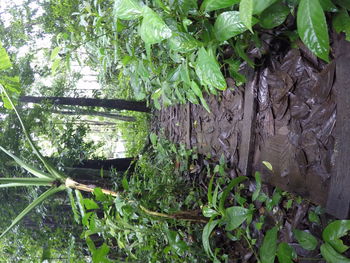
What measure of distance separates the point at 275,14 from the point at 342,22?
201 millimetres

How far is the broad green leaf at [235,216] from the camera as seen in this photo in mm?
1150

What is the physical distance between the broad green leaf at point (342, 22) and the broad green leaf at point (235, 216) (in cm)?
69

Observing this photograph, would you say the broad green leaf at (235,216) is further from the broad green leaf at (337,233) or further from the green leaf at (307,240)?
the broad green leaf at (337,233)

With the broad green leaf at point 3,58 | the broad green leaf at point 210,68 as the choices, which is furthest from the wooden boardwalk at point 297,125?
the broad green leaf at point 3,58

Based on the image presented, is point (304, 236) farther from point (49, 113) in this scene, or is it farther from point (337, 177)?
point (49, 113)

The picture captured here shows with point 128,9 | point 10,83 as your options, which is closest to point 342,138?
point 128,9

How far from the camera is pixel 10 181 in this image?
1605mm

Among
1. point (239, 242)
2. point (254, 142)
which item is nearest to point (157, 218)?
point (239, 242)

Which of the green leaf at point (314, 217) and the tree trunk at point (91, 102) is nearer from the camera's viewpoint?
the green leaf at point (314, 217)

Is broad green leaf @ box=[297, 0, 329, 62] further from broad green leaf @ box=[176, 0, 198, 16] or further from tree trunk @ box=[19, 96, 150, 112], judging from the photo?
tree trunk @ box=[19, 96, 150, 112]

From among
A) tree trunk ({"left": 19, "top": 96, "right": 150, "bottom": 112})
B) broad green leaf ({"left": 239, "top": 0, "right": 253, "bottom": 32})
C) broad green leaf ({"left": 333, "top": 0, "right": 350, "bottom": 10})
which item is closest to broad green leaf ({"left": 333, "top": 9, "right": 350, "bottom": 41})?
broad green leaf ({"left": 333, "top": 0, "right": 350, "bottom": 10})

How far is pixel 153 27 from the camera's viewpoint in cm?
86

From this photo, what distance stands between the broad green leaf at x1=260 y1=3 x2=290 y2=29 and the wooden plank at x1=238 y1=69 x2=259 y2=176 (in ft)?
1.62

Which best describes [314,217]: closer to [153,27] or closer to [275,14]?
[275,14]
